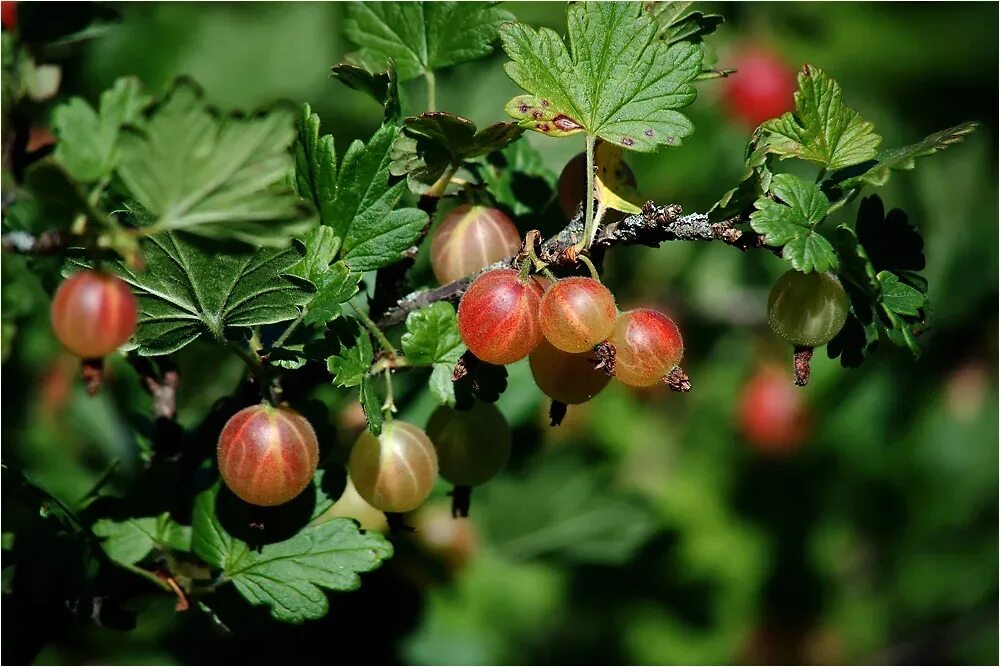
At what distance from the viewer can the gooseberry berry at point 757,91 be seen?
8.91ft

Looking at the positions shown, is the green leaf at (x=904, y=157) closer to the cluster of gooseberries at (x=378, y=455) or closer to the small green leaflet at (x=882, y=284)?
the small green leaflet at (x=882, y=284)

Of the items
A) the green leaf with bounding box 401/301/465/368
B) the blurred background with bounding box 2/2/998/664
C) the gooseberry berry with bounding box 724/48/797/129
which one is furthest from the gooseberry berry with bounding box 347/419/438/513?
the gooseberry berry with bounding box 724/48/797/129

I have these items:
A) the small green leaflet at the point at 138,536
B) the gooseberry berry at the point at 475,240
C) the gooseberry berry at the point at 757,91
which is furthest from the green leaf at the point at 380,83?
the gooseberry berry at the point at 757,91

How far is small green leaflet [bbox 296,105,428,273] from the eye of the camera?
0.92 meters

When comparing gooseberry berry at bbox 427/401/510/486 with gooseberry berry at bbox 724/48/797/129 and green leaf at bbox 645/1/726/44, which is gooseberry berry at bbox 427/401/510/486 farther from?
gooseberry berry at bbox 724/48/797/129

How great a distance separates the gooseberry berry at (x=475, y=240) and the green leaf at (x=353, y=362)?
140 millimetres

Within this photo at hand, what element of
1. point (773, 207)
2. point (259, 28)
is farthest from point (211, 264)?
point (259, 28)

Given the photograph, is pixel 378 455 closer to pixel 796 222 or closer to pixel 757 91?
pixel 796 222

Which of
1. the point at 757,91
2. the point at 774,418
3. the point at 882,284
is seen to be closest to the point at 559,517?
the point at 774,418

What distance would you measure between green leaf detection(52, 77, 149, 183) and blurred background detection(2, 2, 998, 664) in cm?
89

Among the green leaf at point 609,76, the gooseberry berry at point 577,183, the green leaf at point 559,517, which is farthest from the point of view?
the green leaf at point 559,517

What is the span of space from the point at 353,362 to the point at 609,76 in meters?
0.34

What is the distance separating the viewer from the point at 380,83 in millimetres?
968

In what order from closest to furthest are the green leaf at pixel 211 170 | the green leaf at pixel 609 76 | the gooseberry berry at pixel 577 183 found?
the green leaf at pixel 211 170 → the green leaf at pixel 609 76 → the gooseberry berry at pixel 577 183
